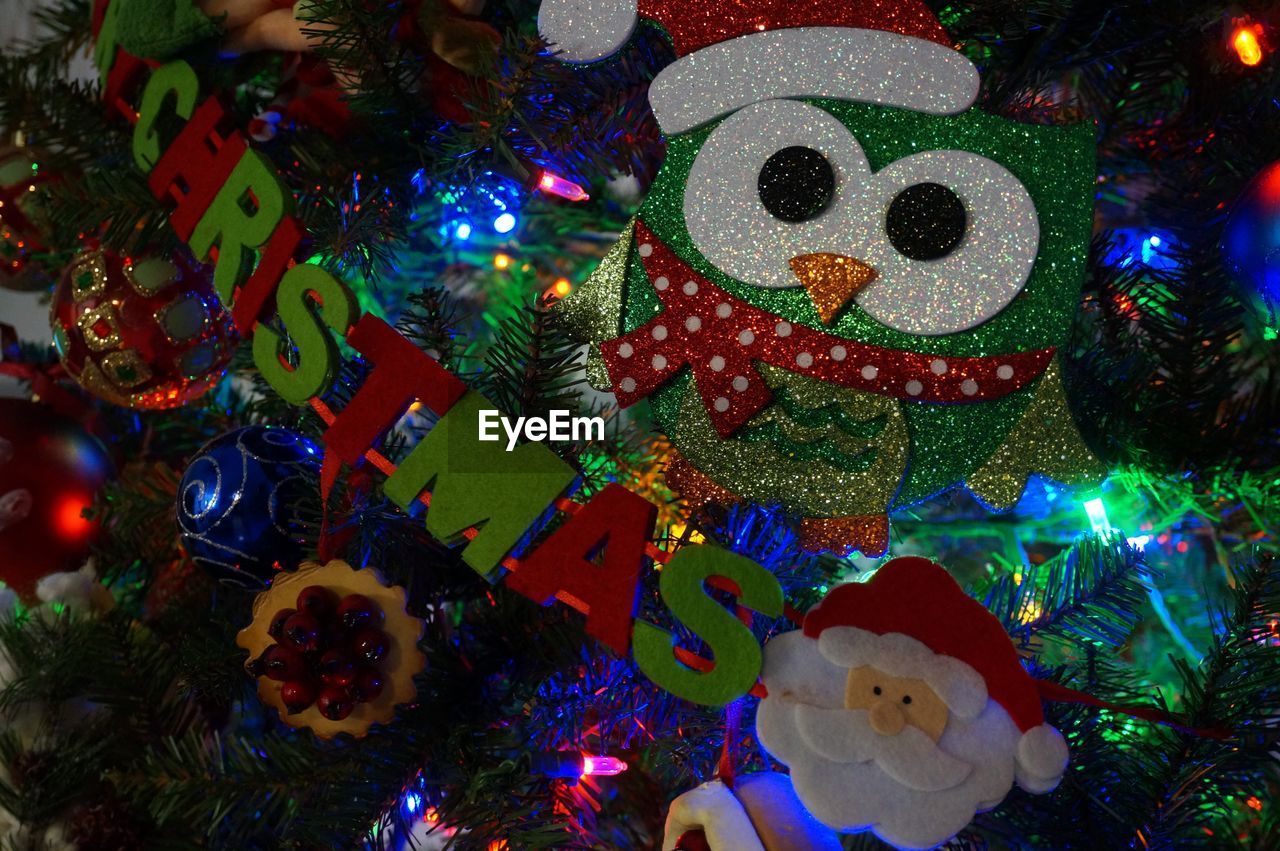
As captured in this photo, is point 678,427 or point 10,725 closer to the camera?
point 678,427

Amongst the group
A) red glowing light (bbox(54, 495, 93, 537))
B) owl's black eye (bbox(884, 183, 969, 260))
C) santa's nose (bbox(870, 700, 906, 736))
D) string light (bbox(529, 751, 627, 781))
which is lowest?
red glowing light (bbox(54, 495, 93, 537))

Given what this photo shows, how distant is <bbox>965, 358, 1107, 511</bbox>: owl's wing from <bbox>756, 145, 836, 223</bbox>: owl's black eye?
0.55ft

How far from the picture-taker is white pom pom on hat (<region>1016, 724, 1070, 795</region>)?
0.51 meters

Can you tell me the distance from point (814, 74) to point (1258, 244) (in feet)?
0.88

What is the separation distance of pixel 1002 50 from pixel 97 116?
713 mm

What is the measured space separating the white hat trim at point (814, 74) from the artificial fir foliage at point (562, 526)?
65 mm

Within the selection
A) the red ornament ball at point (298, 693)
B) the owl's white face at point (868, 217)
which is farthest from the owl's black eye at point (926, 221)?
the red ornament ball at point (298, 693)

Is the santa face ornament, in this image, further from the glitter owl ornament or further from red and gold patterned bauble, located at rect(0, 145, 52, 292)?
red and gold patterned bauble, located at rect(0, 145, 52, 292)

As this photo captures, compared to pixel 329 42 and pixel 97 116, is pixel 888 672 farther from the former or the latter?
pixel 97 116

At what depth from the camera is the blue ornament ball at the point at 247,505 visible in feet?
2.26

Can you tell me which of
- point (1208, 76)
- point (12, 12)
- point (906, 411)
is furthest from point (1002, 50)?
point (12, 12)

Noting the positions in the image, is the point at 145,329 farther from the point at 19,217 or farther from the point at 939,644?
the point at 939,644

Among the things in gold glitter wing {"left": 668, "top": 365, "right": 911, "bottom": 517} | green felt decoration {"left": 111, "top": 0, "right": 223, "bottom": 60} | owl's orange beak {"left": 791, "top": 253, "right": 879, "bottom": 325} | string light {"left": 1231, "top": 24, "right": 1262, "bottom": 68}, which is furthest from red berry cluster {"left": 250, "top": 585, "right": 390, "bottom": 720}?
string light {"left": 1231, "top": 24, "right": 1262, "bottom": 68}

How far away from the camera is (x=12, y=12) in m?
1.28
